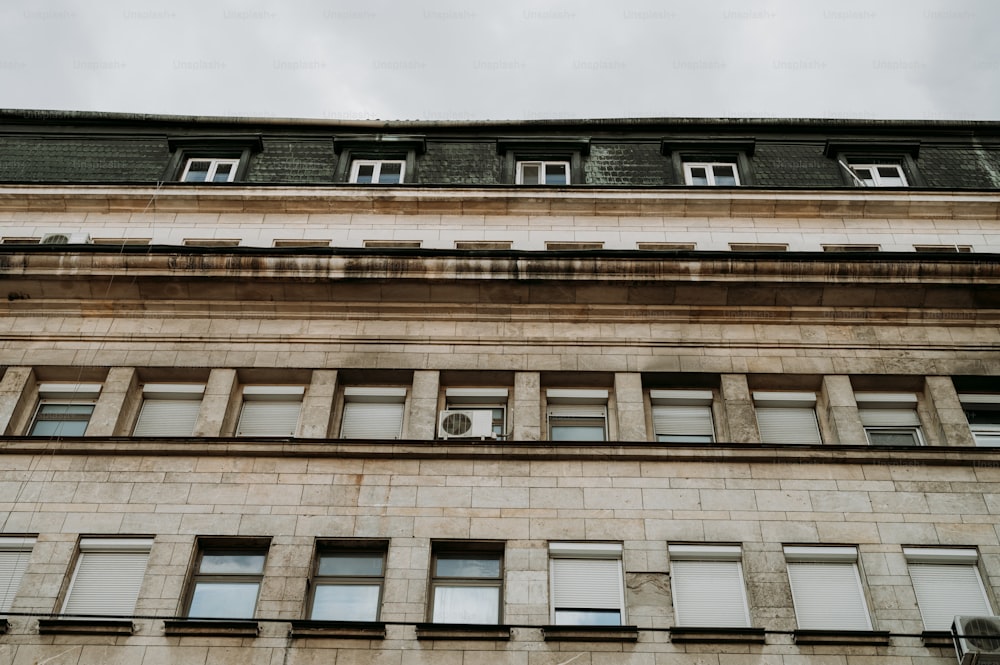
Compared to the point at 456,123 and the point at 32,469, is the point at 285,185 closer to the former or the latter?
the point at 456,123

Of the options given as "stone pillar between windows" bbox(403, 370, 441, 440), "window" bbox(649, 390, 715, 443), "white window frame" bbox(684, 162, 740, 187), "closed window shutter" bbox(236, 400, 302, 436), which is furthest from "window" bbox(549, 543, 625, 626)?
"white window frame" bbox(684, 162, 740, 187)

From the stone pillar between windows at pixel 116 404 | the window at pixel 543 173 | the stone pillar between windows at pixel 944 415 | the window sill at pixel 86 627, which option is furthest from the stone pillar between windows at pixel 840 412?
the stone pillar between windows at pixel 116 404

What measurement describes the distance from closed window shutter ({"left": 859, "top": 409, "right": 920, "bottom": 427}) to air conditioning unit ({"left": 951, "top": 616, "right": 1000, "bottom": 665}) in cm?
484

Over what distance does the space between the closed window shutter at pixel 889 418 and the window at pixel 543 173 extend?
340 inches

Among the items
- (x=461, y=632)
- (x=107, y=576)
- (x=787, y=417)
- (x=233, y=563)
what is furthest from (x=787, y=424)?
(x=107, y=576)

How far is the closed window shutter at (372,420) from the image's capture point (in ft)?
61.4

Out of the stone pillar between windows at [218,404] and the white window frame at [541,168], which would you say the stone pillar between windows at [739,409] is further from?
the stone pillar between windows at [218,404]

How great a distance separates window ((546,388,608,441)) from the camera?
18781 mm

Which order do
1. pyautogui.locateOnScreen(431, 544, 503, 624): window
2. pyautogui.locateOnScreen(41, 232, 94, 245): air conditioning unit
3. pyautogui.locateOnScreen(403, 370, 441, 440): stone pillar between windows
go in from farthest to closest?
pyautogui.locateOnScreen(41, 232, 94, 245): air conditioning unit
pyautogui.locateOnScreen(403, 370, 441, 440): stone pillar between windows
pyautogui.locateOnScreen(431, 544, 503, 624): window

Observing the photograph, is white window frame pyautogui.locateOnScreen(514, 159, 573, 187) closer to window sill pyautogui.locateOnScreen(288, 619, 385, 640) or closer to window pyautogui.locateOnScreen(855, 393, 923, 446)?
window pyautogui.locateOnScreen(855, 393, 923, 446)

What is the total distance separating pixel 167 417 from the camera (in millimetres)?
18969

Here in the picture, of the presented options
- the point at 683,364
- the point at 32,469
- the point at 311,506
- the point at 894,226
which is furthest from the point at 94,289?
the point at 894,226

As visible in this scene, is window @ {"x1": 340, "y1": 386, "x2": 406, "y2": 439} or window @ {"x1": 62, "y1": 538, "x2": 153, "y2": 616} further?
window @ {"x1": 340, "y1": 386, "x2": 406, "y2": 439}

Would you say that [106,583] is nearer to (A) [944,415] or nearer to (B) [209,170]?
(B) [209,170]
